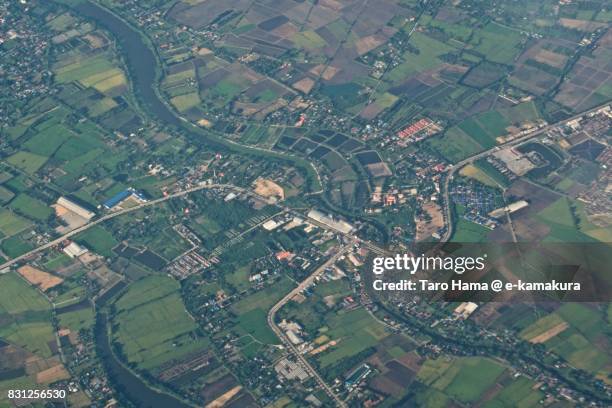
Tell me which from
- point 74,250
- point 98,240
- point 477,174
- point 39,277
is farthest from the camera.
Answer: point 477,174

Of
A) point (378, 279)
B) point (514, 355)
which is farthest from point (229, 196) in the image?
point (514, 355)

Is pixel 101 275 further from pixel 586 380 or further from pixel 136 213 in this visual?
pixel 586 380

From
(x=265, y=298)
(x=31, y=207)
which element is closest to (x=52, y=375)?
(x=265, y=298)

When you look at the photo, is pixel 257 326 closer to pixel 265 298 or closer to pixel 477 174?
pixel 265 298

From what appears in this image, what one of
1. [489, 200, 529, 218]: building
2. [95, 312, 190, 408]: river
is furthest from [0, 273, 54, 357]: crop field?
[489, 200, 529, 218]: building

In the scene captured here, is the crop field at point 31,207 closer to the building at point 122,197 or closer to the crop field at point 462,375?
the building at point 122,197

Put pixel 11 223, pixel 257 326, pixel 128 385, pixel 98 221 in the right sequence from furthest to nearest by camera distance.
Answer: pixel 11 223
pixel 98 221
pixel 257 326
pixel 128 385

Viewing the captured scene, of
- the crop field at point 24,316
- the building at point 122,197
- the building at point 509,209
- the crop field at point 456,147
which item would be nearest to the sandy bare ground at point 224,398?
the crop field at point 24,316
